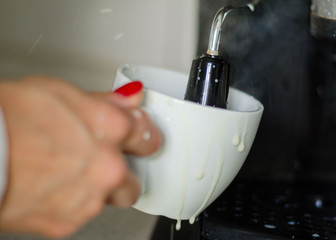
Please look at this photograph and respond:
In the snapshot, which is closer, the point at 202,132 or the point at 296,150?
the point at 202,132

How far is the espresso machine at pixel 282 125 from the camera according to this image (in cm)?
41

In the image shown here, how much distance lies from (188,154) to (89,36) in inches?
9.1

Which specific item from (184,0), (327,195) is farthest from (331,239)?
(184,0)

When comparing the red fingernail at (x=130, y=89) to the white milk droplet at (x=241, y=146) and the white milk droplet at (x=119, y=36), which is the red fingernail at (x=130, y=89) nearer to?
the white milk droplet at (x=241, y=146)

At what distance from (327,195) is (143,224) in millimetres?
183

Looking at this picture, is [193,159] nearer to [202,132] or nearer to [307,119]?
[202,132]

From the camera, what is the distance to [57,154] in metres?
0.23

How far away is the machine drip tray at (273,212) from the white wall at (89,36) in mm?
139

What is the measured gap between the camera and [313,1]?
408 millimetres

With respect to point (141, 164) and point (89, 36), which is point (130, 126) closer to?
point (141, 164)

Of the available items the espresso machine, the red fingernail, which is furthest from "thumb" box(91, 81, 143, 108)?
the espresso machine

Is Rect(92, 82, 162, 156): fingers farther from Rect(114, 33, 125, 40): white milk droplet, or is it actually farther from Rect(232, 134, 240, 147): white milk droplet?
Rect(114, 33, 125, 40): white milk droplet

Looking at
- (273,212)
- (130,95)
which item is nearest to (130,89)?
(130,95)

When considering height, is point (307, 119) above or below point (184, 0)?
below
